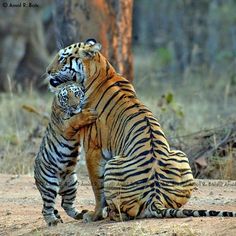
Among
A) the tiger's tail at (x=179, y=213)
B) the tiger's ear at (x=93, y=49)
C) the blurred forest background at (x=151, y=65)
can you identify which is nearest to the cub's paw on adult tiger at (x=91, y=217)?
the tiger's tail at (x=179, y=213)

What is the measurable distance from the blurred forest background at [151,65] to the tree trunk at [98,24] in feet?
0.04

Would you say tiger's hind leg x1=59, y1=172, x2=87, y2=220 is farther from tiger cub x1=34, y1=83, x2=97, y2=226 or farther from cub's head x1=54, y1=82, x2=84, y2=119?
cub's head x1=54, y1=82, x2=84, y2=119

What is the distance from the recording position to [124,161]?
6824 millimetres

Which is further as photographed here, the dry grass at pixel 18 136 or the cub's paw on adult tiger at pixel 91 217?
the dry grass at pixel 18 136

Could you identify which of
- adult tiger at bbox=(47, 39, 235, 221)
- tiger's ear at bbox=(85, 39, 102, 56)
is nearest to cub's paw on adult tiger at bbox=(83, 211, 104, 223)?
adult tiger at bbox=(47, 39, 235, 221)

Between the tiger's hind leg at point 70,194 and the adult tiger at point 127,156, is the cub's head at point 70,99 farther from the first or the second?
the tiger's hind leg at point 70,194

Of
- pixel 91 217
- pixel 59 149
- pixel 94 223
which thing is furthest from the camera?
pixel 59 149

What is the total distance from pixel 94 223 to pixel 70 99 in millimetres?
1004

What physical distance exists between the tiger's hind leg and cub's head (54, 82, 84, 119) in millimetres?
537

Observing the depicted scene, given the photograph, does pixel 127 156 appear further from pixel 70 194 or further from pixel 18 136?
pixel 18 136

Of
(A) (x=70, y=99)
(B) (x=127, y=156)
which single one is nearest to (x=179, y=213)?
(B) (x=127, y=156)

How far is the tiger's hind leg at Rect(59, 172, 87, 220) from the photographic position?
7.48m

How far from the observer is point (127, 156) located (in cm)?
686

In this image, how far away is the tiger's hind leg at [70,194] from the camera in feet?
24.6
